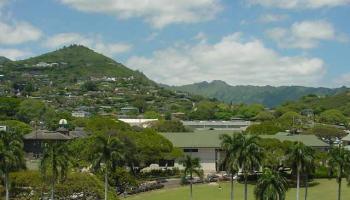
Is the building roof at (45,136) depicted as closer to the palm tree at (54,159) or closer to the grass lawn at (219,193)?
the grass lawn at (219,193)

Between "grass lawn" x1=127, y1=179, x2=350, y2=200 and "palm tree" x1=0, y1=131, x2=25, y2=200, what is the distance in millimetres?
17648

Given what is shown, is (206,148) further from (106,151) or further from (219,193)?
(106,151)

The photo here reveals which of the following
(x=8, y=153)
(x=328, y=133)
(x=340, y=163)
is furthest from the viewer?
(x=328, y=133)

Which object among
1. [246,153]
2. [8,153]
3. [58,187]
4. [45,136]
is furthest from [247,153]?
[45,136]

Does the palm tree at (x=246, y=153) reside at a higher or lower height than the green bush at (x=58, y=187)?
higher

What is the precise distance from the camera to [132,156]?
297ft

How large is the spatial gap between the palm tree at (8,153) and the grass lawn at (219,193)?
1765 cm

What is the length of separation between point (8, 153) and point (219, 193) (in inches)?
1179

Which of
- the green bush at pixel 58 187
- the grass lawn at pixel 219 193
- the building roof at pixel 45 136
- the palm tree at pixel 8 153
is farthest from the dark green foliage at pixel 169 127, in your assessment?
the palm tree at pixel 8 153

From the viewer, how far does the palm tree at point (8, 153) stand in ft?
199

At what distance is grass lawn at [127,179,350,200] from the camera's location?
74250 mm

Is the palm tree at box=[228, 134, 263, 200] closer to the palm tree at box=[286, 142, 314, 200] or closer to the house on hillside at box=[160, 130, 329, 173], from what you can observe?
the palm tree at box=[286, 142, 314, 200]

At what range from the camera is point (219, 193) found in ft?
258

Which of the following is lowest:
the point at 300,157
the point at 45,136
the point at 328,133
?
the point at 328,133
